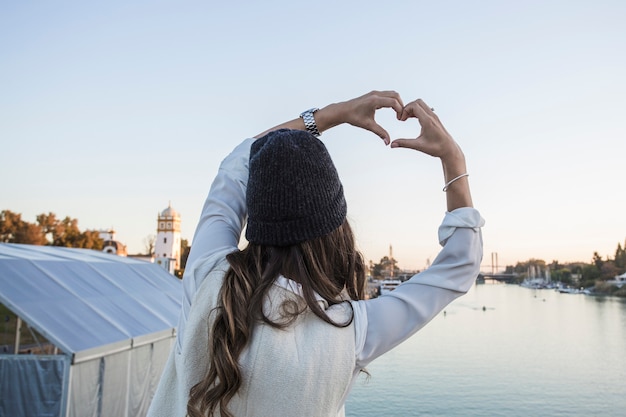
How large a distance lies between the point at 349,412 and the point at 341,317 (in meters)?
14.7

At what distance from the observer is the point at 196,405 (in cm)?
87

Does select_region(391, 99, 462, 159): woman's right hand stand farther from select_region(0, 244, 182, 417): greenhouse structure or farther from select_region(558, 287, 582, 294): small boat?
select_region(558, 287, 582, 294): small boat

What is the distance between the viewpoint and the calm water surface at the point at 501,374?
49.5ft

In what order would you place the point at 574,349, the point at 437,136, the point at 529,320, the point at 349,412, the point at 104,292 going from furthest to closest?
the point at 529,320 < the point at 574,349 < the point at 349,412 < the point at 104,292 < the point at 437,136

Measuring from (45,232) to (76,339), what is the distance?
106ft

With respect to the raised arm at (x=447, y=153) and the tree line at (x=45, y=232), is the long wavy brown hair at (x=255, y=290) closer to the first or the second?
the raised arm at (x=447, y=153)

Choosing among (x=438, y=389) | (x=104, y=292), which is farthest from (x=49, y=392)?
(x=438, y=389)

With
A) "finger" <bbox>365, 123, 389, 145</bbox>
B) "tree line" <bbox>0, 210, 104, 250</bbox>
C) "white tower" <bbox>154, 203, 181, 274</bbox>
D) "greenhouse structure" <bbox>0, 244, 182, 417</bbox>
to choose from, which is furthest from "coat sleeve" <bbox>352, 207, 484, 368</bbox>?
"white tower" <bbox>154, 203, 181, 274</bbox>

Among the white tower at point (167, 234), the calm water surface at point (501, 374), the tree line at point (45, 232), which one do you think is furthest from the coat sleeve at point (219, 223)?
the white tower at point (167, 234)

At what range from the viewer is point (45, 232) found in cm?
3469

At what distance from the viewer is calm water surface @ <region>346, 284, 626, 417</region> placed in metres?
15.1

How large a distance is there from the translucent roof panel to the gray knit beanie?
5129 mm

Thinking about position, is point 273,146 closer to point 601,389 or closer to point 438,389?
point 438,389

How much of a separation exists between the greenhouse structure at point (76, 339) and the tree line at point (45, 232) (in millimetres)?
26105
